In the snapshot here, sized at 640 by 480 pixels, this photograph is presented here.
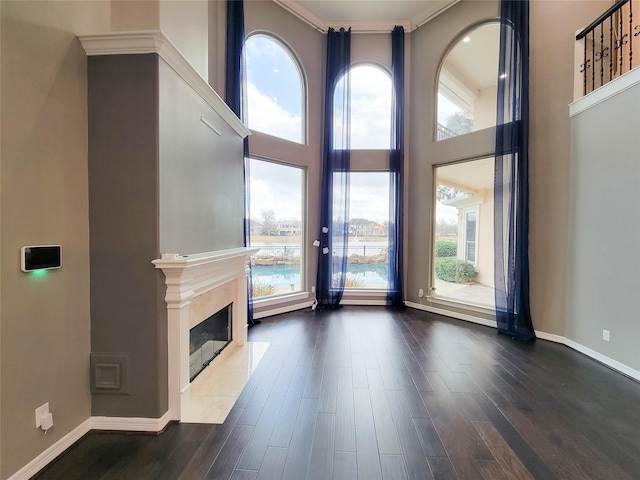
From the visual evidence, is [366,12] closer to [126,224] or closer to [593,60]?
[593,60]

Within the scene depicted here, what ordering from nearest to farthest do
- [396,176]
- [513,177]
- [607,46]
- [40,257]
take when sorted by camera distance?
[40,257] → [607,46] → [513,177] → [396,176]

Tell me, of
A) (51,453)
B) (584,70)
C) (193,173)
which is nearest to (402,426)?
(51,453)

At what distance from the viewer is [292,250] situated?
5031mm

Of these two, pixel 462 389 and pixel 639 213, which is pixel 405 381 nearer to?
pixel 462 389

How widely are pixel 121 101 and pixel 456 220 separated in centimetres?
476

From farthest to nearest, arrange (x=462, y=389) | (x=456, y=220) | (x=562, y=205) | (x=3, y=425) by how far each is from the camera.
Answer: (x=456, y=220), (x=562, y=205), (x=462, y=389), (x=3, y=425)

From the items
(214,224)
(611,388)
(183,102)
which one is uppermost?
(183,102)

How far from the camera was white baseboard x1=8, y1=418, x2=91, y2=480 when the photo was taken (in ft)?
4.94

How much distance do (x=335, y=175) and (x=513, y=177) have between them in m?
2.73

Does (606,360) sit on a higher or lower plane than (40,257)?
lower

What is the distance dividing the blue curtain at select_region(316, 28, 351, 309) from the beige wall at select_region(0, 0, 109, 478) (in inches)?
142

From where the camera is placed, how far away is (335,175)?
5.16 meters

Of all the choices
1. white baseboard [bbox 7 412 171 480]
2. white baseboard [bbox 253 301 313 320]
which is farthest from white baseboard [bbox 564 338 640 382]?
white baseboard [bbox 7 412 171 480]

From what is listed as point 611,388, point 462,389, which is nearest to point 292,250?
point 462,389
